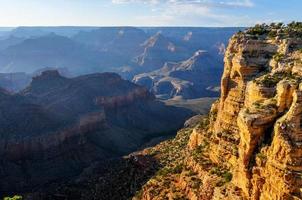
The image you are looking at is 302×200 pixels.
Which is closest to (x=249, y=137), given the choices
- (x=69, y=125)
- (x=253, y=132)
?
(x=253, y=132)

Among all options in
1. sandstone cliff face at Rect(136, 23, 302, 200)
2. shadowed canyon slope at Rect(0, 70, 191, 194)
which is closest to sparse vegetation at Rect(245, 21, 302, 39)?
sandstone cliff face at Rect(136, 23, 302, 200)

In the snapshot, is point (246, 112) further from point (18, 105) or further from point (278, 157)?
point (18, 105)

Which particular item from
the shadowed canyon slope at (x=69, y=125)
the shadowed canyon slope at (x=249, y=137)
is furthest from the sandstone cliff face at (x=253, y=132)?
the shadowed canyon slope at (x=69, y=125)

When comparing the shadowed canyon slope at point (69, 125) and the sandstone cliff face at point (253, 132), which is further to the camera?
the shadowed canyon slope at point (69, 125)

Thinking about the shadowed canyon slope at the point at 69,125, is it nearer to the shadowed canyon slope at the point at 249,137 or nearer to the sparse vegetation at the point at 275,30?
the shadowed canyon slope at the point at 249,137

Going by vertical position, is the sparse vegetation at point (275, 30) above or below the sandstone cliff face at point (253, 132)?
above

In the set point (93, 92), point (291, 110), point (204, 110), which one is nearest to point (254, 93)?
point (291, 110)

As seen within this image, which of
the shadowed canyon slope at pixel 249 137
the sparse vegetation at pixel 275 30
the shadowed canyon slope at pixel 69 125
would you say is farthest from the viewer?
the shadowed canyon slope at pixel 69 125

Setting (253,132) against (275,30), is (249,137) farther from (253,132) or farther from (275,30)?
(275,30)

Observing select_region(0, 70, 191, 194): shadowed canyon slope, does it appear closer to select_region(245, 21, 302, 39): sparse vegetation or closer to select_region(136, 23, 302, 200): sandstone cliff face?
select_region(136, 23, 302, 200): sandstone cliff face
